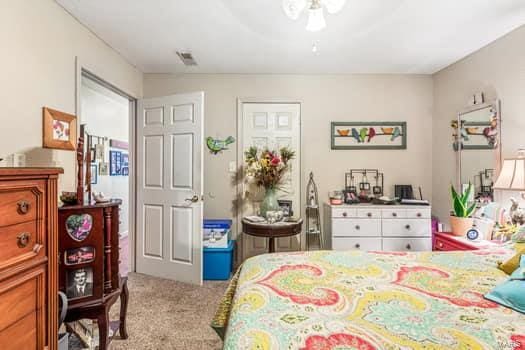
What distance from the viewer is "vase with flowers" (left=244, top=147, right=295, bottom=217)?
336cm

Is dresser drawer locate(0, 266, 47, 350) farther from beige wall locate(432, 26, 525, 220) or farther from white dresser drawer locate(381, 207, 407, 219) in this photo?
beige wall locate(432, 26, 525, 220)

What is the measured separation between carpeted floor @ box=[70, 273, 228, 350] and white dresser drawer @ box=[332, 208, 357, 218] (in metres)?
1.43

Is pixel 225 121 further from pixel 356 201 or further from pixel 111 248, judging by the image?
pixel 111 248

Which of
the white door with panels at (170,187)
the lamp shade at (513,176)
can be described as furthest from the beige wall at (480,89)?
the white door with panels at (170,187)

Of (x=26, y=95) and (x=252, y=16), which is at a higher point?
(x=252, y=16)

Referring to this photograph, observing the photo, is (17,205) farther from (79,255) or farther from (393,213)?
(393,213)

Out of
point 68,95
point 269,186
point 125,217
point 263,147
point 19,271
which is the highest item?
point 68,95

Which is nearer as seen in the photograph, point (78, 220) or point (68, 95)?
point (78, 220)

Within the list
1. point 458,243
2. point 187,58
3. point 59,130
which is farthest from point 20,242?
point 458,243

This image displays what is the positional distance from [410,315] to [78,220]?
1.84 metres

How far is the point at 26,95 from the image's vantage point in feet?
6.38

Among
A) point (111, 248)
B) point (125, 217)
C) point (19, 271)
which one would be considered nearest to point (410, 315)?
point (19, 271)

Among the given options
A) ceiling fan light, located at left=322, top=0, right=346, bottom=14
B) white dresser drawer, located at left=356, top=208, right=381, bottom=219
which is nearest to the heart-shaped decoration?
ceiling fan light, located at left=322, top=0, right=346, bottom=14

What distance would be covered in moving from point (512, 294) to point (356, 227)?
223 centimetres
